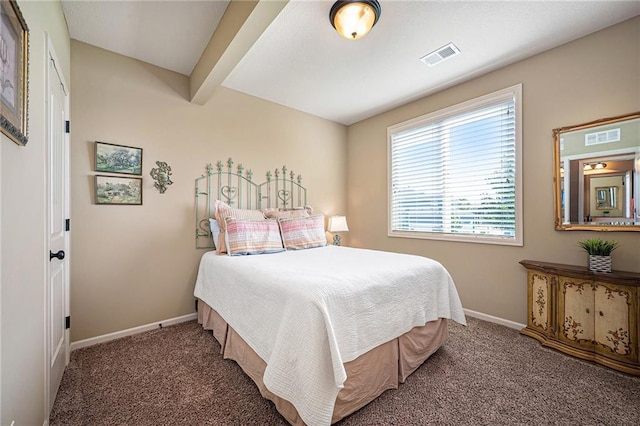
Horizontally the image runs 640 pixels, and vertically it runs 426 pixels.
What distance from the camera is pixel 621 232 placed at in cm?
211

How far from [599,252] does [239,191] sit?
11.7ft

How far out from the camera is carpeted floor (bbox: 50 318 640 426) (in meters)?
1.48

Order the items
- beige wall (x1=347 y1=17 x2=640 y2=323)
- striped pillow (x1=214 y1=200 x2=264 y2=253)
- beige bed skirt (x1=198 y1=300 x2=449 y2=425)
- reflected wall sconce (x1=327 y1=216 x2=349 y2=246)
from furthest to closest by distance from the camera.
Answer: reflected wall sconce (x1=327 y1=216 x2=349 y2=246), striped pillow (x1=214 y1=200 x2=264 y2=253), beige wall (x1=347 y1=17 x2=640 y2=323), beige bed skirt (x1=198 y1=300 x2=449 y2=425)

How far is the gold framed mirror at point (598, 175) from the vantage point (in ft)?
6.77

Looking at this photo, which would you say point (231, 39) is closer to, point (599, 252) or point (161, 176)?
point (161, 176)

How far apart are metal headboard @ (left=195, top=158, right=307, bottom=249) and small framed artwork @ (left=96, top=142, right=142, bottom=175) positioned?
1.97 feet

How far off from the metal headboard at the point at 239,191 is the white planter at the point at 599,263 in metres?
3.14

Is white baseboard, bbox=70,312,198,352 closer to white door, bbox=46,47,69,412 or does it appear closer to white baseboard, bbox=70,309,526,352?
white baseboard, bbox=70,309,526,352

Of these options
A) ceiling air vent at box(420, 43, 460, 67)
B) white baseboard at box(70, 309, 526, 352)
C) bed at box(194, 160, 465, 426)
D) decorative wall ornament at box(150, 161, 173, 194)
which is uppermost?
ceiling air vent at box(420, 43, 460, 67)

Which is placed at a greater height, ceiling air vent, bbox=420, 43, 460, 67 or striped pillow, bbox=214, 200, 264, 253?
ceiling air vent, bbox=420, 43, 460, 67

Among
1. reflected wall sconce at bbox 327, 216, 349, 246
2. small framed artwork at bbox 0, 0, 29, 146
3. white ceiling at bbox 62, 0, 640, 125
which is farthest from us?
reflected wall sconce at bbox 327, 216, 349, 246

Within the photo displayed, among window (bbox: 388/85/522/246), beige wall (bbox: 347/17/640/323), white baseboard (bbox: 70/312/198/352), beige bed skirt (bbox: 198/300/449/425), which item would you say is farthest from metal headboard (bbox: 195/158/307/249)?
beige wall (bbox: 347/17/640/323)

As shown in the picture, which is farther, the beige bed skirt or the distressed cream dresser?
the distressed cream dresser

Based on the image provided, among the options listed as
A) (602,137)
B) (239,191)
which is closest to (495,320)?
(602,137)
